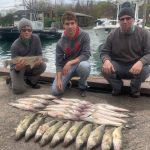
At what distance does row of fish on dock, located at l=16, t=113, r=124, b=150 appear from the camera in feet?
13.0

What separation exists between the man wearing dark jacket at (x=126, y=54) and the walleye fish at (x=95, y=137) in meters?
1.51

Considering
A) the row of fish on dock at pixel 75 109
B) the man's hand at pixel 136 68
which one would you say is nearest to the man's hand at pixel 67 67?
the row of fish on dock at pixel 75 109

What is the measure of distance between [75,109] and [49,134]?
109 cm

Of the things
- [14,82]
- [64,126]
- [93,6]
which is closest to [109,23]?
[14,82]

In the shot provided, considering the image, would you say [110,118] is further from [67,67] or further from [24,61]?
[24,61]

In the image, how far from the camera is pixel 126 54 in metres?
5.83

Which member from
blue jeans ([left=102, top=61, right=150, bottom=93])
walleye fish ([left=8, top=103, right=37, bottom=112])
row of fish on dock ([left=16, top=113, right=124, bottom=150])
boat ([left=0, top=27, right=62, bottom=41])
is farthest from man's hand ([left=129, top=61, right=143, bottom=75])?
boat ([left=0, top=27, right=62, bottom=41])

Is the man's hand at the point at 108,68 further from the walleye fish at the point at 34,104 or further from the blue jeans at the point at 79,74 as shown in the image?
the walleye fish at the point at 34,104

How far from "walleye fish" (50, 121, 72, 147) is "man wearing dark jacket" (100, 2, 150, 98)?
1509 millimetres

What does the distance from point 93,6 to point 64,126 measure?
67.6 meters

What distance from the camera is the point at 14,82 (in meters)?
6.43

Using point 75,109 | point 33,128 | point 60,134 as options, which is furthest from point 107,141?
point 75,109

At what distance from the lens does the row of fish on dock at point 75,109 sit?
480 cm

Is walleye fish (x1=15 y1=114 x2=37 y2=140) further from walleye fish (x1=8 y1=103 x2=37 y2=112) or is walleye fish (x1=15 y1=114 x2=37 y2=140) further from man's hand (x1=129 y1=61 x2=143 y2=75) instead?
man's hand (x1=129 y1=61 x2=143 y2=75)
